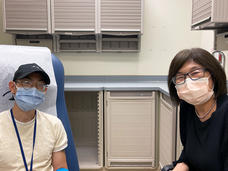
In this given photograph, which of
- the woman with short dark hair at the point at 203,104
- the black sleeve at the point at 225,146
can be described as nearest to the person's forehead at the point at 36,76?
the woman with short dark hair at the point at 203,104

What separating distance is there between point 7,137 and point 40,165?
0.74 ft

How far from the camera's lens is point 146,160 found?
2.48 m

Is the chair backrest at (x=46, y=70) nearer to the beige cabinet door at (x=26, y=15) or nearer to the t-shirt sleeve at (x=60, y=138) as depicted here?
the t-shirt sleeve at (x=60, y=138)

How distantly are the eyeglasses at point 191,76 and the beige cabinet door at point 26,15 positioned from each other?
199cm

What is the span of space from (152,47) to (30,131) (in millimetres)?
2222

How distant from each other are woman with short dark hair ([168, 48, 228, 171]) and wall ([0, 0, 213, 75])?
1.92m

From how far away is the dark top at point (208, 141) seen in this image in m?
0.93

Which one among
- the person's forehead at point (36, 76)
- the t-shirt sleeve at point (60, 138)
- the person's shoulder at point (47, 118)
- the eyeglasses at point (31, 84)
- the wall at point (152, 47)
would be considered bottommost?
the t-shirt sleeve at point (60, 138)

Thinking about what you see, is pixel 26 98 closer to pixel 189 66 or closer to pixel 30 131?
pixel 30 131

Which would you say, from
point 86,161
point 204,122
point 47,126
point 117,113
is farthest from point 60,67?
point 86,161

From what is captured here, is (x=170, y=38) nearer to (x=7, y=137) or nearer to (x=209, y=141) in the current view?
(x=209, y=141)

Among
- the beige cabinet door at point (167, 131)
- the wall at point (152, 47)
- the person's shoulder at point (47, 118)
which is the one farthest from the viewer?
the wall at point (152, 47)

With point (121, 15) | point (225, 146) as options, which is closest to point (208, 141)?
point (225, 146)

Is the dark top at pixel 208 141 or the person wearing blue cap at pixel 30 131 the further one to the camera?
the person wearing blue cap at pixel 30 131
